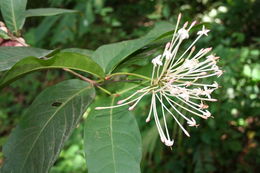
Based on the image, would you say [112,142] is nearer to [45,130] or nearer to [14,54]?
[45,130]

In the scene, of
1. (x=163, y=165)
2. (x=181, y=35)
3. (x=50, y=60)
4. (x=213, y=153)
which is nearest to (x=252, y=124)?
(x=213, y=153)

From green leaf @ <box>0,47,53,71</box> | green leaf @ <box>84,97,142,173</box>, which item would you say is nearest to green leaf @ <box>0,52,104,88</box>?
green leaf @ <box>0,47,53,71</box>

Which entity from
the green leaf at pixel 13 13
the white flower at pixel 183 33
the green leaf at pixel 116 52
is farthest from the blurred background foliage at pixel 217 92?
the white flower at pixel 183 33

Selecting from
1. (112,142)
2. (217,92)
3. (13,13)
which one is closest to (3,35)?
(13,13)

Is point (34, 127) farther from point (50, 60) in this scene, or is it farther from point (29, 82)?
point (29, 82)

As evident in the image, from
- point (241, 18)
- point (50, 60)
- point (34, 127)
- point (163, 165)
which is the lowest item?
point (163, 165)

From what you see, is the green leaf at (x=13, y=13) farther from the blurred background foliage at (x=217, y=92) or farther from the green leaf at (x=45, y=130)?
the blurred background foliage at (x=217, y=92)
